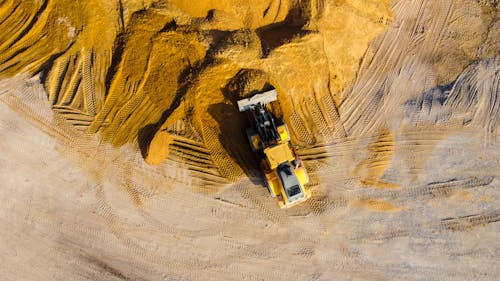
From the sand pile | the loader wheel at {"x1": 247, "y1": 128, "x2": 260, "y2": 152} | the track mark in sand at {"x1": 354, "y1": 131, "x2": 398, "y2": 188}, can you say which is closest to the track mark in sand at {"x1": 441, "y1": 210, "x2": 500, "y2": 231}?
the track mark in sand at {"x1": 354, "y1": 131, "x2": 398, "y2": 188}

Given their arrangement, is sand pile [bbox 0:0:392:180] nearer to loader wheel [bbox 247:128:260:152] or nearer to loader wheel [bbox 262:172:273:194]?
loader wheel [bbox 247:128:260:152]

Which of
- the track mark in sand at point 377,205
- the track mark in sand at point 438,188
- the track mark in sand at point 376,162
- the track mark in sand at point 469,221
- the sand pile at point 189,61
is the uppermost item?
the sand pile at point 189,61

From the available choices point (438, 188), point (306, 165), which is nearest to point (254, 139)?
point (306, 165)

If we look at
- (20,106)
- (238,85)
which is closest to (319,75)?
(238,85)

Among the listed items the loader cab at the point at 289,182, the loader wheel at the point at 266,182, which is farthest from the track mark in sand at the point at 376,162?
the loader wheel at the point at 266,182

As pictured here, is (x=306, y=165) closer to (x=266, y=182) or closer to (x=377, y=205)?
(x=266, y=182)

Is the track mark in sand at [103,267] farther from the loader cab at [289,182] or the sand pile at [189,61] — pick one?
the loader cab at [289,182]
